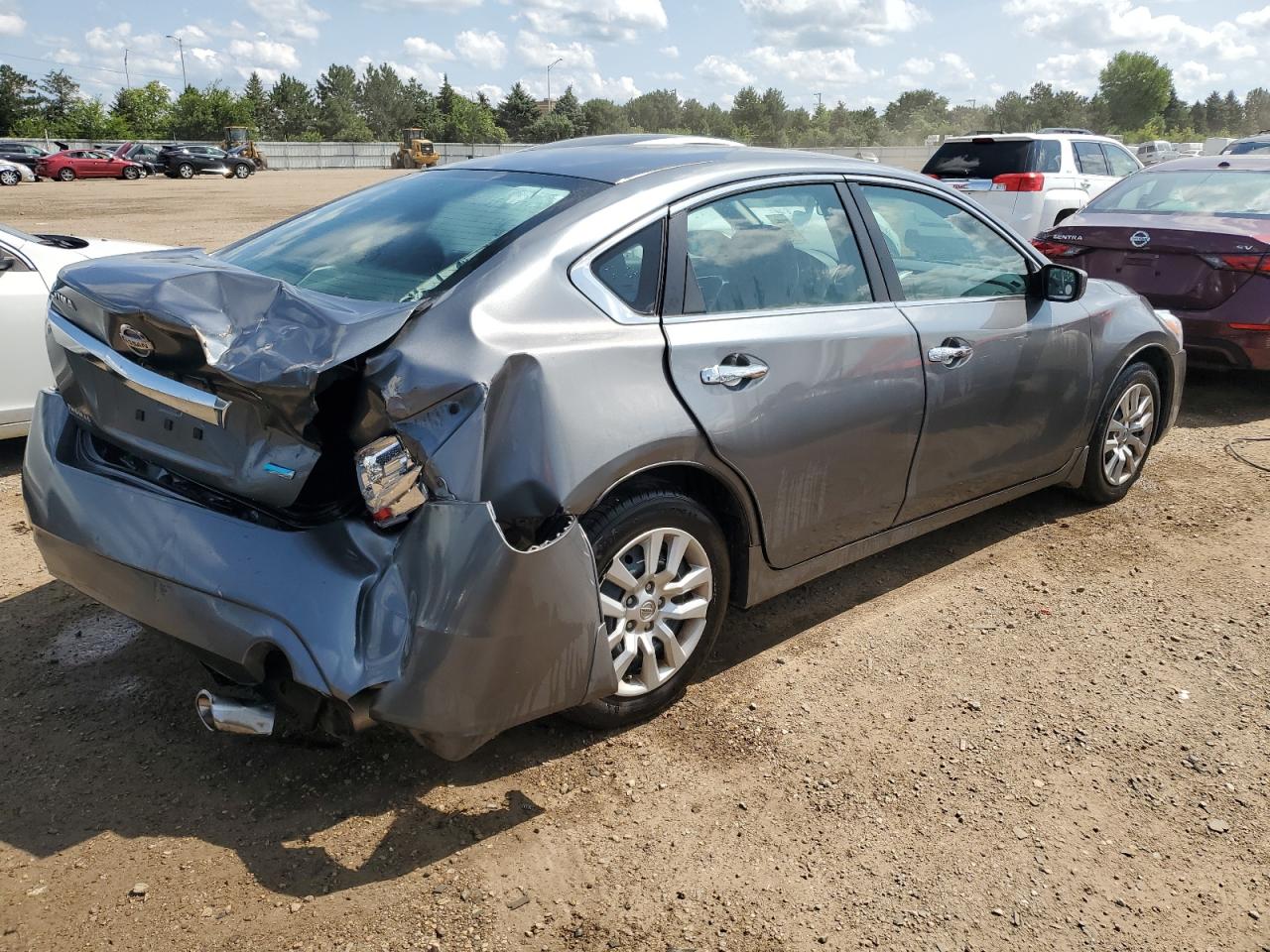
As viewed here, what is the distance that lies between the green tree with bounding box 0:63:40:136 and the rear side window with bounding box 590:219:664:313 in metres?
80.8

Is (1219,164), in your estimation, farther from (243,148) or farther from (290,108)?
(290,108)

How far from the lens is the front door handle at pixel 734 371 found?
3127 millimetres

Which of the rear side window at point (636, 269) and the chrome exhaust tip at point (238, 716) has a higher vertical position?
the rear side window at point (636, 269)

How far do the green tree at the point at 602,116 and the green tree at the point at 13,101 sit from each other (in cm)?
4241

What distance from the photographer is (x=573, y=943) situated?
244cm

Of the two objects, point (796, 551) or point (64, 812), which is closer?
point (64, 812)

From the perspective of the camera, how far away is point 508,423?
2604mm

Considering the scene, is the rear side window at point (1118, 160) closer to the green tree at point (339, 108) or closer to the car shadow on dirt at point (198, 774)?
the car shadow on dirt at point (198, 774)

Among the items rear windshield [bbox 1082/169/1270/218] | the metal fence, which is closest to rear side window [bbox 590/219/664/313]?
rear windshield [bbox 1082/169/1270/218]

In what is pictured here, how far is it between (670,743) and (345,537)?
1.21 meters

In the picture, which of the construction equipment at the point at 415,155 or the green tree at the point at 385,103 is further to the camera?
the green tree at the point at 385,103

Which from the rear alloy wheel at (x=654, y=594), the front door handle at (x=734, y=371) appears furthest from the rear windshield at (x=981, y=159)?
the rear alloy wheel at (x=654, y=594)

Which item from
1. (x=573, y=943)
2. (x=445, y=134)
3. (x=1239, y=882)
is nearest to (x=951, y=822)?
(x=1239, y=882)

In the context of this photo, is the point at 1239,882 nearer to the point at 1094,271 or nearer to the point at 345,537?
the point at 345,537
